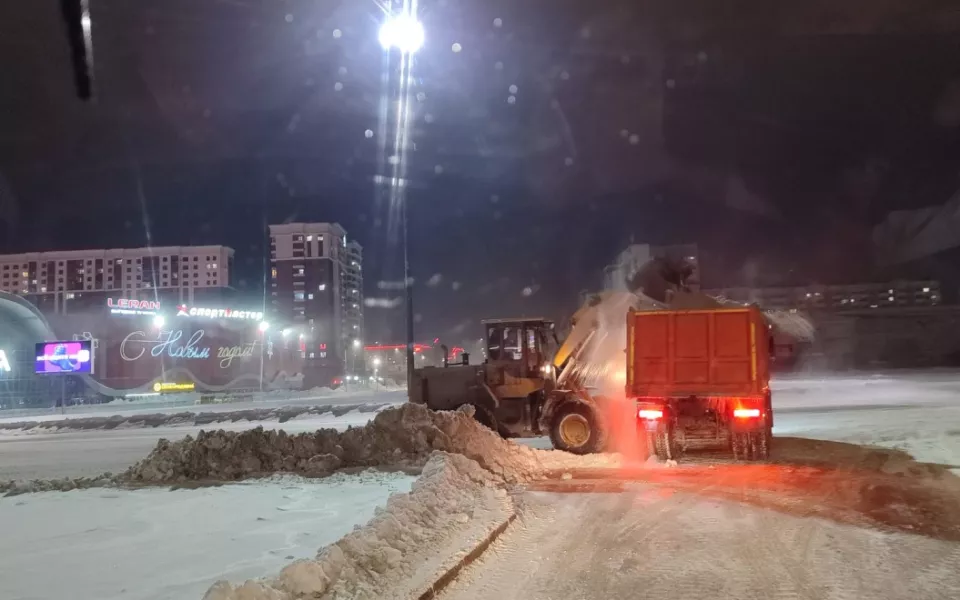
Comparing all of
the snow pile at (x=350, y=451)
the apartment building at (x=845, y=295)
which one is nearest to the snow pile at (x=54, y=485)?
the snow pile at (x=350, y=451)

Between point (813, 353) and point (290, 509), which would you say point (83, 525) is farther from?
point (813, 353)

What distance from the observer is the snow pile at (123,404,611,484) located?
12.6 metres

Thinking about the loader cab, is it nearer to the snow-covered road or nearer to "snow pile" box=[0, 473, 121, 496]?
the snow-covered road

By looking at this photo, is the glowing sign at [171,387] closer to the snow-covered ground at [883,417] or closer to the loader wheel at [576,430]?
the snow-covered ground at [883,417]

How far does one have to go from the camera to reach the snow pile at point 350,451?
41.4ft

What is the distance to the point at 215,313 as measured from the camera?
84.2 metres

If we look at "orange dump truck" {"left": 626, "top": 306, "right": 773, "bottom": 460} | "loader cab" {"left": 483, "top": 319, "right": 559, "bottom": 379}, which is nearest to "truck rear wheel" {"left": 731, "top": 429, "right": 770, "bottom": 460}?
"orange dump truck" {"left": 626, "top": 306, "right": 773, "bottom": 460}

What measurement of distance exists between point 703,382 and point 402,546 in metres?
8.53

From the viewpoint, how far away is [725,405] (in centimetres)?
1411

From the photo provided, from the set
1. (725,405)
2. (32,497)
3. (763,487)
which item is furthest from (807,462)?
(32,497)

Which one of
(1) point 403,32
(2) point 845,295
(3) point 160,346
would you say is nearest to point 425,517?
(1) point 403,32

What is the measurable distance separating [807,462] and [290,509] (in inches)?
380

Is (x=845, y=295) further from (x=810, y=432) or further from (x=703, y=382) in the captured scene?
(x=703, y=382)

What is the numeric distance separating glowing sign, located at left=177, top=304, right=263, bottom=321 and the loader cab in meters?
69.4
